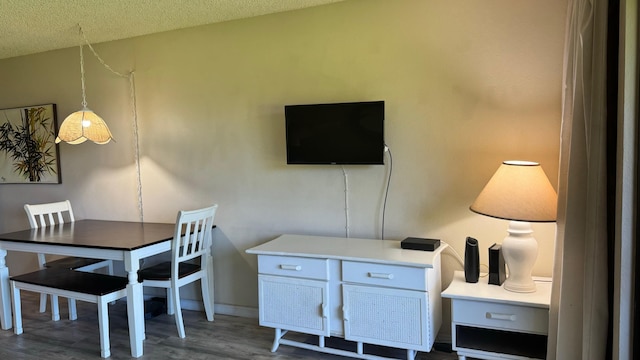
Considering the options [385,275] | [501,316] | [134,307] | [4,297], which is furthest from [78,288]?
[501,316]

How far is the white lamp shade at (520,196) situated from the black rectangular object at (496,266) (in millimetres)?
298

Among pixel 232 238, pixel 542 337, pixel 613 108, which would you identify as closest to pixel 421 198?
pixel 542 337

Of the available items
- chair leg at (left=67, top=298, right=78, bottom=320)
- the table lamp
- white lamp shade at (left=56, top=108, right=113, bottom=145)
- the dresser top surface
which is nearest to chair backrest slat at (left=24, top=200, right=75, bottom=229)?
chair leg at (left=67, top=298, right=78, bottom=320)

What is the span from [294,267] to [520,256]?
4.24ft

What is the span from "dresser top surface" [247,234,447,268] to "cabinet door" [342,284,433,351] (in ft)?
0.57

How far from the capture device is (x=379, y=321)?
2486 mm

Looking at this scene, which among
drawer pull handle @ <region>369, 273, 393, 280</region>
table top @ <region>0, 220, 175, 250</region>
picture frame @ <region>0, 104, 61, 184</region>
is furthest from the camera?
picture frame @ <region>0, 104, 61, 184</region>

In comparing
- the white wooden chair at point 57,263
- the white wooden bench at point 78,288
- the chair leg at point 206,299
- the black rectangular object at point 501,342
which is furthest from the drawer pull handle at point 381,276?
the white wooden chair at point 57,263

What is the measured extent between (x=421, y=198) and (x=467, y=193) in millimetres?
295

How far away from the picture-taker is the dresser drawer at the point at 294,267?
8.59ft

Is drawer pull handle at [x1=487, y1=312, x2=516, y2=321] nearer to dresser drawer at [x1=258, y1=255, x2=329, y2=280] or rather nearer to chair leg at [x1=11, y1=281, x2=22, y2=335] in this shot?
dresser drawer at [x1=258, y1=255, x2=329, y2=280]

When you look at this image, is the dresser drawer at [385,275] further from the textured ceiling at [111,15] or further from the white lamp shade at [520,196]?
the textured ceiling at [111,15]

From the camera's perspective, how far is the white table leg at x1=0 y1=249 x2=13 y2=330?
→ 10.8 feet

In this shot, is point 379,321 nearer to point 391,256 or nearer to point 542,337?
point 391,256
